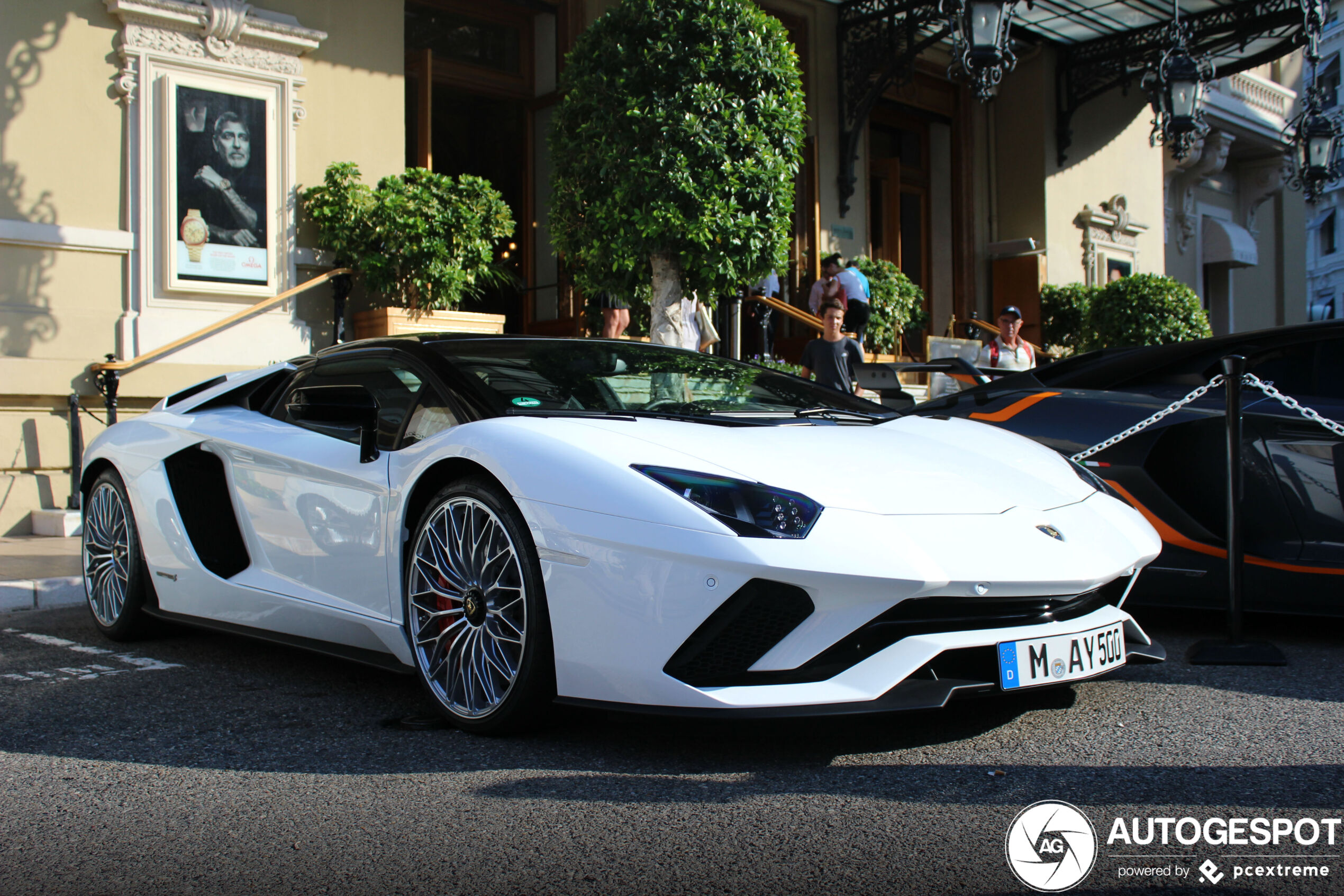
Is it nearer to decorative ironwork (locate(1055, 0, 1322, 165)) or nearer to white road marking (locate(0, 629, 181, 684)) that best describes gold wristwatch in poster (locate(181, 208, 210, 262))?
white road marking (locate(0, 629, 181, 684))

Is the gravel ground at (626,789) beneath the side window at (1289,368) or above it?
beneath

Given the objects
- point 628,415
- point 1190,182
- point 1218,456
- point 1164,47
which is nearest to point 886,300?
point 1164,47

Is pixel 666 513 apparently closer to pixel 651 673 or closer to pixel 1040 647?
pixel 651 673

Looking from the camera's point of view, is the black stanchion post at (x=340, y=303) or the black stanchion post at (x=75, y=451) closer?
the black stanchion post at (x=75, y=451)

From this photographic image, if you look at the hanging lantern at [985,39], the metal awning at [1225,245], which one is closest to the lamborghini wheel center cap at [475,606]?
the hanging lantern at [985,39]

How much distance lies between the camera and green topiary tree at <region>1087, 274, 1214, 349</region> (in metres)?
16.4

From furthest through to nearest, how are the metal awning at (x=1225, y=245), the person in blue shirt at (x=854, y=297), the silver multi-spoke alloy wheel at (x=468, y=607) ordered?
the metal awning at (x=1225, y=245)
the person in blue shirt at (x=854, y=297)
the silver multi-spoke alloy wheel at (x=468, y=607)

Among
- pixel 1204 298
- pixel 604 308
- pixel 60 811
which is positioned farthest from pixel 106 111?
pixel 1204 298

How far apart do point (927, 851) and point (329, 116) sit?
9.71 m

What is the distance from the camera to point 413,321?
9.88 meters

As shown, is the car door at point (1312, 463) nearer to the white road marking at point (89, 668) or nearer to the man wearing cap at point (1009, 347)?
the white road marking at point (89, 668)

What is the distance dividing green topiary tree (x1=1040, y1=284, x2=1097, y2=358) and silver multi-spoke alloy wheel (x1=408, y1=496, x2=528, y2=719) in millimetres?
15809

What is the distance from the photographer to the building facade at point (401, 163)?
907 centimetres

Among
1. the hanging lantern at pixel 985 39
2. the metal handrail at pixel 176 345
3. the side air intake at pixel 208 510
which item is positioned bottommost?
the side air intake at pixel 208 510
